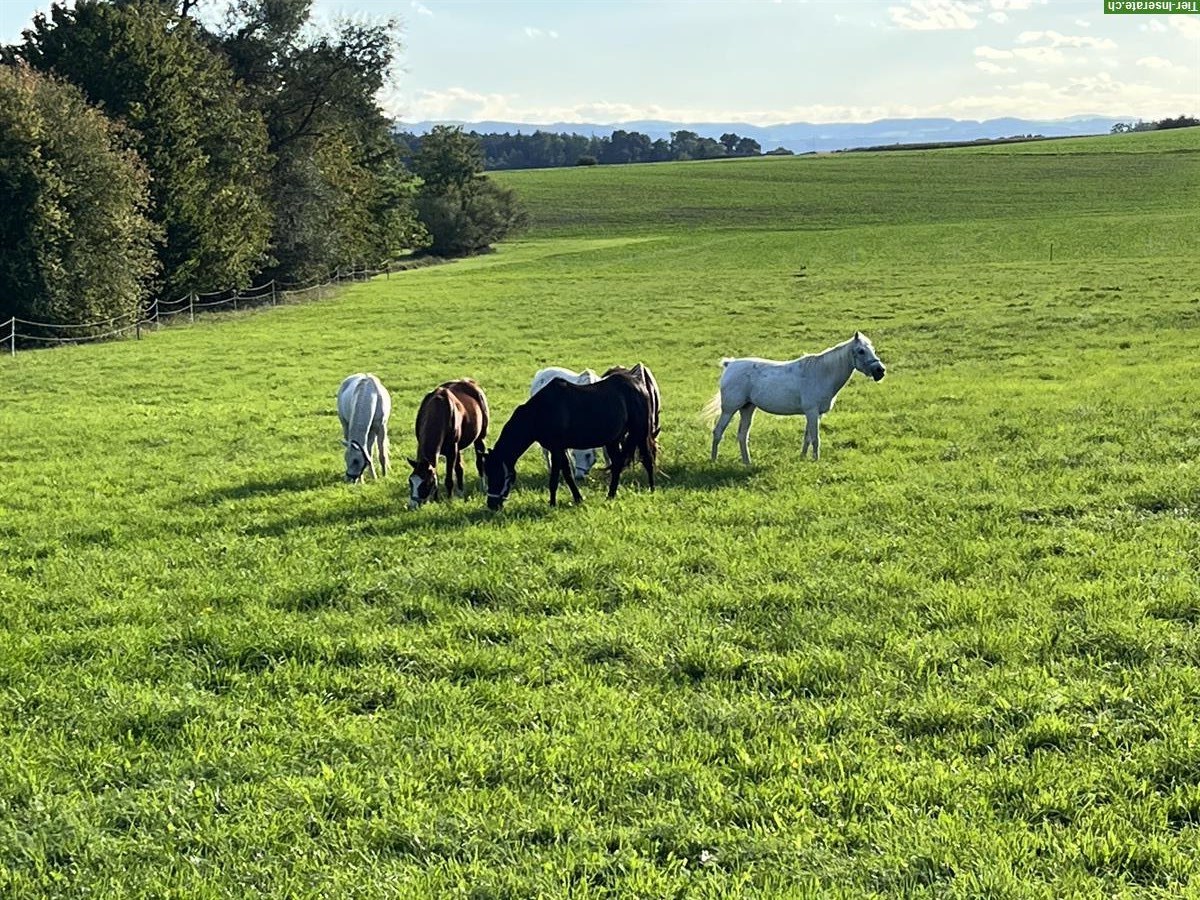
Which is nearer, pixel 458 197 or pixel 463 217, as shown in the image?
pixel 463 217

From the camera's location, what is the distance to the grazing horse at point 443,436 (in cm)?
1098

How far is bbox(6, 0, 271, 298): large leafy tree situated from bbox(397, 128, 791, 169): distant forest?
143948 mm

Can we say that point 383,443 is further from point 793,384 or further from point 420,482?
point 793,384

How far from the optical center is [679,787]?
5.08 metres

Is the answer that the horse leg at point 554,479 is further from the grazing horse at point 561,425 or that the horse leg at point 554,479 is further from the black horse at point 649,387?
the black horse at point 649,387

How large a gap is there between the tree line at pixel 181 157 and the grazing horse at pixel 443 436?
2459 cm

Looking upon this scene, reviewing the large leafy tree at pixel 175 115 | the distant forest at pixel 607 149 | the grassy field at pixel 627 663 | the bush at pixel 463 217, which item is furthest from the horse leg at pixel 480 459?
the distant forest at pixel 607 149

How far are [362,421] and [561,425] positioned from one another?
3.42 m

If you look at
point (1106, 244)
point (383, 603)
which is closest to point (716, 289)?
point (1106, 244)

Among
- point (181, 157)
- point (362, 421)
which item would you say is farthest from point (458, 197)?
point (362, 421)

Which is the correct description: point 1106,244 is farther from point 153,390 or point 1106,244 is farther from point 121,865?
point 121,865

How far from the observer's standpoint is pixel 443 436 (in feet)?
36.3

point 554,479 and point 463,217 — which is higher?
point 463,217

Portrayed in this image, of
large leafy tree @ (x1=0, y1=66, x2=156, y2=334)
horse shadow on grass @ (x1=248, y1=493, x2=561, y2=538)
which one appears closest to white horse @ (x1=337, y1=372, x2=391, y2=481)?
horse shadow on grass @ (x1=248, y1=493, x2=561, y2=538)
